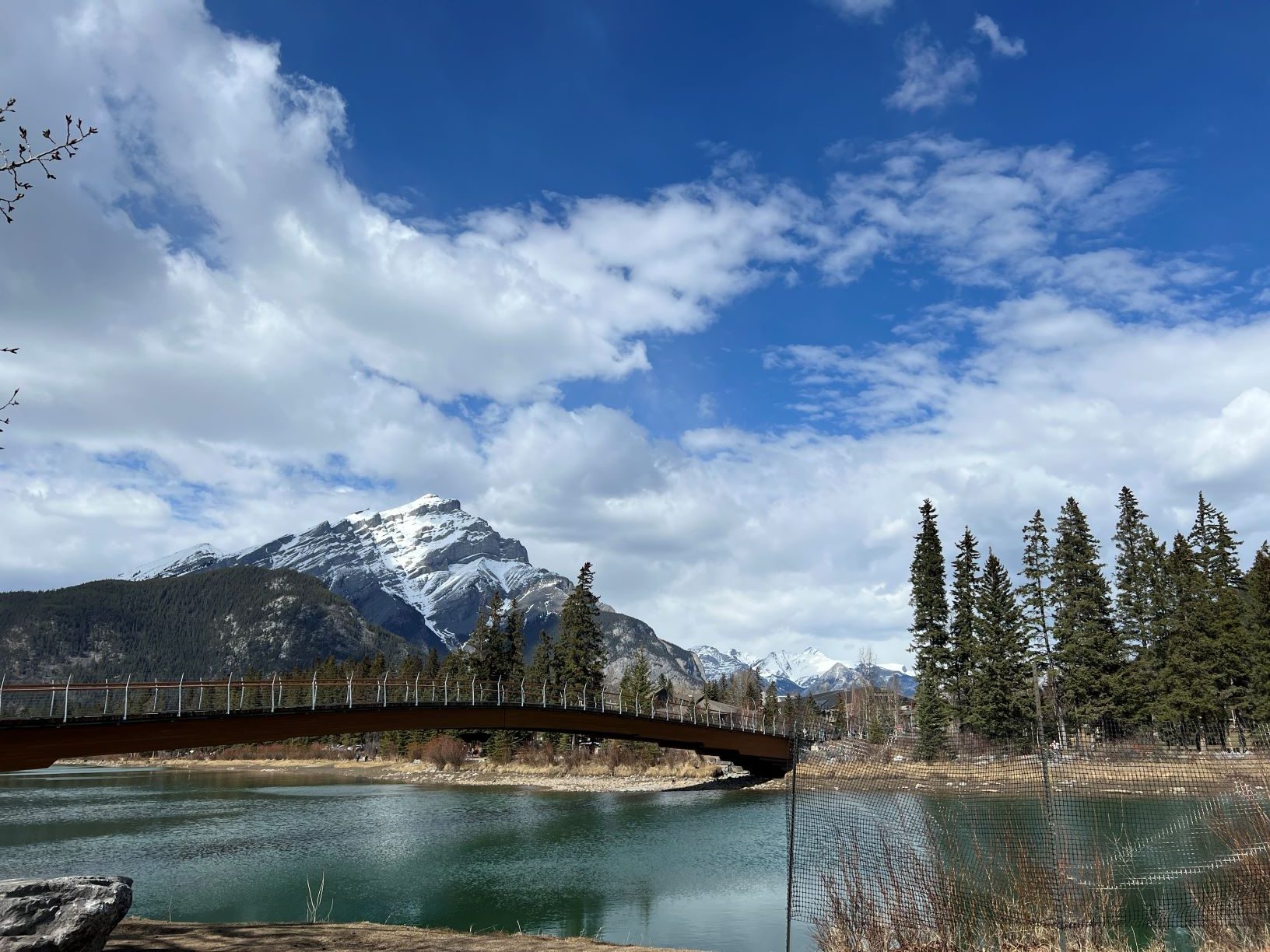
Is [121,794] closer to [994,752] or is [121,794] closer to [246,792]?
[246,792]

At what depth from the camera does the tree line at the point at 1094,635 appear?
164 ft

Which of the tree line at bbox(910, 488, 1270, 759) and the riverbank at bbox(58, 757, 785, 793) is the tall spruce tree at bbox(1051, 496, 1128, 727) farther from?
the riverbank at bbox(58, 757, 785, 793)

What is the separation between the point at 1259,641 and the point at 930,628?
20487 mm

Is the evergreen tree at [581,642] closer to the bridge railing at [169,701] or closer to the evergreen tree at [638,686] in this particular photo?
the evergreen tree at [638,686]

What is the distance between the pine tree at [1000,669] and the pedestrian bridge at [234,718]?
18025 mm

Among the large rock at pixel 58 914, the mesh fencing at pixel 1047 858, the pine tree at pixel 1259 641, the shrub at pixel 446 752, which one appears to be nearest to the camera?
the large rock at pixel 58 914

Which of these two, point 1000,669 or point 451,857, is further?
point 1000,669

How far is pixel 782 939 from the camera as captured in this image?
19219mm

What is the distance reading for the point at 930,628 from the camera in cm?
6319

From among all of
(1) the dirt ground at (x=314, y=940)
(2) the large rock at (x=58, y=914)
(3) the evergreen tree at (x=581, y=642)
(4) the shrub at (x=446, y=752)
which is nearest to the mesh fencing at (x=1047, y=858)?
(1) the dirt ground at (x=314, y=940)

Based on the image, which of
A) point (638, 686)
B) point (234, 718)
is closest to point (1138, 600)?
point (638, 686)

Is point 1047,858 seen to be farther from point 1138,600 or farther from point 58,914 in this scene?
point 1138,600

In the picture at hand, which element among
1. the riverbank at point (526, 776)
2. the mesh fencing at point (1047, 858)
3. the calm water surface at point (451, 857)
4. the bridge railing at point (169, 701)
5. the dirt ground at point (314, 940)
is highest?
the bridge railing at point (169, 701)

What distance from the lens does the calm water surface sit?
72.4 feet
